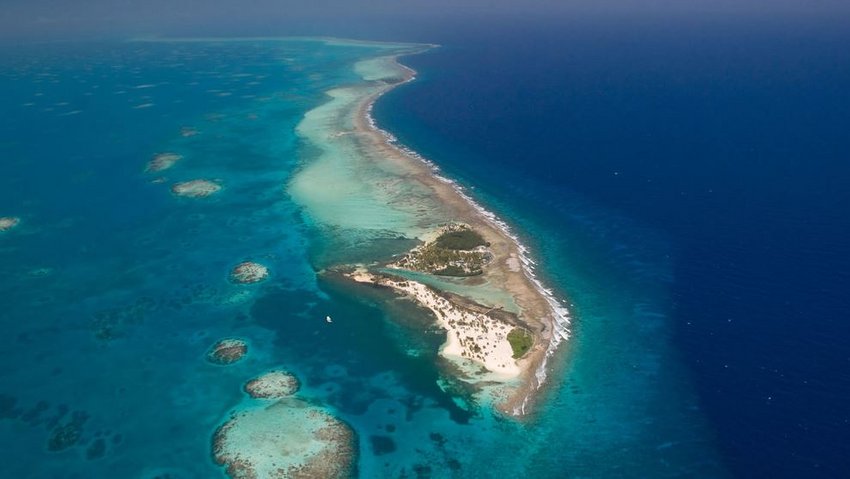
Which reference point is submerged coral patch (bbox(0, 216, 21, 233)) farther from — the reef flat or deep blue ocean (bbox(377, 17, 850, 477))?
deep blue ocean (bbox(377, 17, 850, 477))

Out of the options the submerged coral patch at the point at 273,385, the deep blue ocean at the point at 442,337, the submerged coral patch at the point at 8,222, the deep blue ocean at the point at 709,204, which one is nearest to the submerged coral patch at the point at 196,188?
the deep blue ocean at the point at 442,337

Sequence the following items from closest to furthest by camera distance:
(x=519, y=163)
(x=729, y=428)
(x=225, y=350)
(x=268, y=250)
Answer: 1. (x=729, y=428)
2. (x=225, y=350)
3. (x=268, y=250)
4. (x=519, y=163)

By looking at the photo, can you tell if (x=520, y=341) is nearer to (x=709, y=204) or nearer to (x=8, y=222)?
(x=709, y=204)

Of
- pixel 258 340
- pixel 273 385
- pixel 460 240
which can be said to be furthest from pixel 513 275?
pixel 273 385

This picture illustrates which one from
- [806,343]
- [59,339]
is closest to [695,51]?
[806,343]

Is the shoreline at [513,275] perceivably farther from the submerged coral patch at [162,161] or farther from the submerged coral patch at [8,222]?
the submerged coral patch at [8,222]

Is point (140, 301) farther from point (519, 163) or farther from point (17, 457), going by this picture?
point (519, 163)

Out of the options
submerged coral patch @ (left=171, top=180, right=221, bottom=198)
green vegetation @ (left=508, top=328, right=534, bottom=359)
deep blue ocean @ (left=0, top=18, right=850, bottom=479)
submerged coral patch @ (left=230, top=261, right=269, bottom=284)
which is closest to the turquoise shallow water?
deep blue ocean @ (left=0, top=18, right=850, bottom=479)
